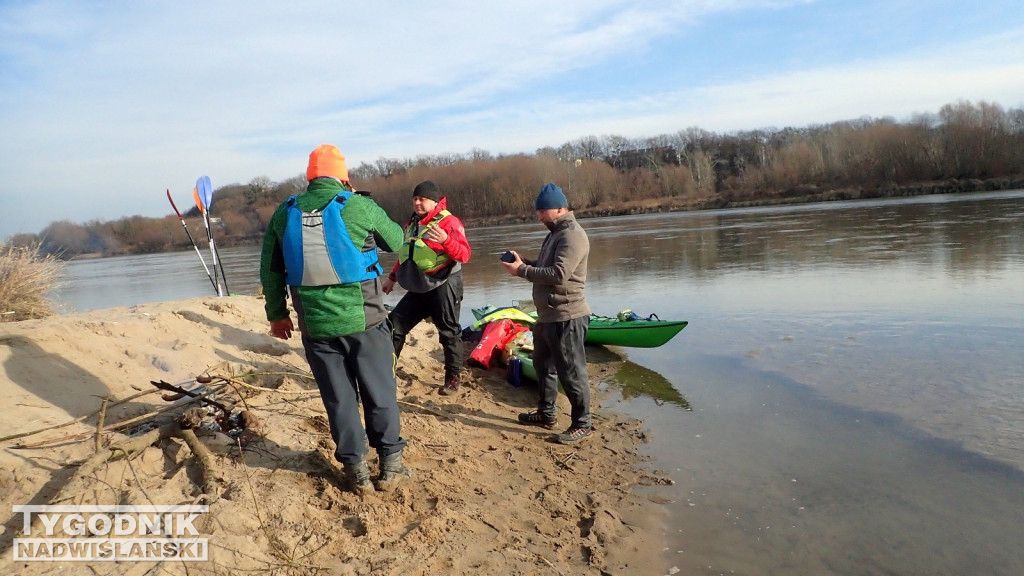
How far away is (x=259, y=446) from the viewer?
396 cm

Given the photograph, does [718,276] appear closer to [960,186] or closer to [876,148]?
[960,186]

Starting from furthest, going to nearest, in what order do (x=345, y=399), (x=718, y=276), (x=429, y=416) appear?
1. (x=718, y=276)
2. (x=429, y=416)
3. (x=345, y=399)

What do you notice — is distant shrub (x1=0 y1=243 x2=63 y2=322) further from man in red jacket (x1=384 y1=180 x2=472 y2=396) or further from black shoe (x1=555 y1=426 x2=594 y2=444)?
black shoe (x1=555 y1=426 x2=594 y2=444)

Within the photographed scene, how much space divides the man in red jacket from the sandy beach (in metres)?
0.63

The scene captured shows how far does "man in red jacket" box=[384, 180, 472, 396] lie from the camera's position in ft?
17.9

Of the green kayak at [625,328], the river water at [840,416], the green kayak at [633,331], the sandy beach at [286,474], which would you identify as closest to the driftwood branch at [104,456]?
the sandy beach at [286,474]

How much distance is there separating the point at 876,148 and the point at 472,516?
6432cm

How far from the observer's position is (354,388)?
A: 3832mm

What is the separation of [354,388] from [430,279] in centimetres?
191

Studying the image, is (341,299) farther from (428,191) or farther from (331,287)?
(428,191)

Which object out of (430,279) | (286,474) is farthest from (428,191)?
(286,474)

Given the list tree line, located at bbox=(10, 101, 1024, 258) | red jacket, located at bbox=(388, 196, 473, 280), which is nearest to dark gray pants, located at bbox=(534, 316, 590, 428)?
red jacket, located at bbox=(388, 196, 473, 280)

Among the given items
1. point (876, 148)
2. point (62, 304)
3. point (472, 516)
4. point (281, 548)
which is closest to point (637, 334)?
point (472, 516)

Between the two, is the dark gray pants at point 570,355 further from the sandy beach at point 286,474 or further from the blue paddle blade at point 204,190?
the blue paddle blade at point 204,190
